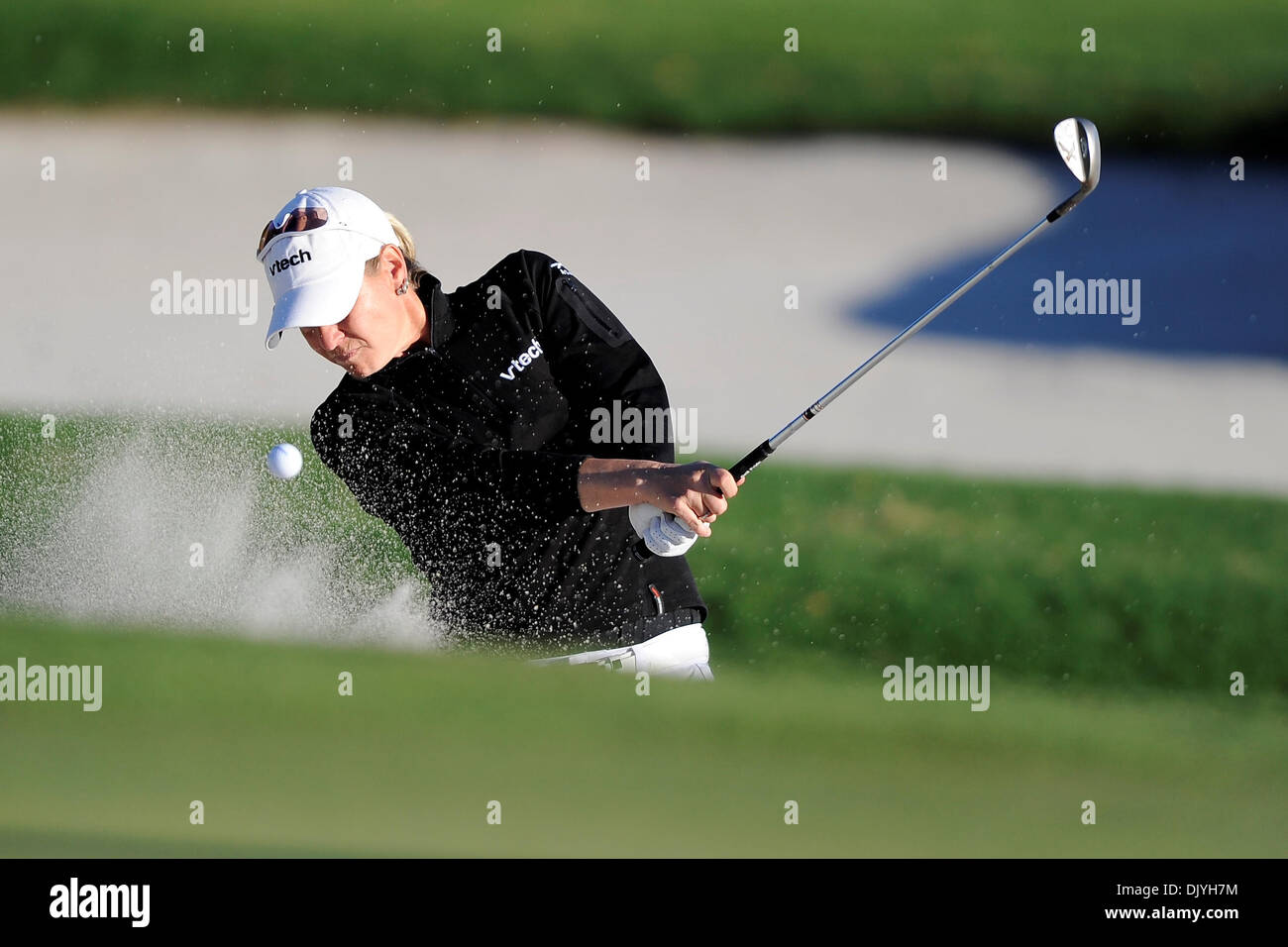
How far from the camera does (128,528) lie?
423 centimetres

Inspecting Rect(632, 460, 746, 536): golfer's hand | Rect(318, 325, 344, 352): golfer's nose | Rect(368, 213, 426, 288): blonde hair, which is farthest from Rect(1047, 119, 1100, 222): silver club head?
Rect(318, 325, 344, 352): golfer's nose

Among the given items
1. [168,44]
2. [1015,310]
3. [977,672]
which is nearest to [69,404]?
[168,44]

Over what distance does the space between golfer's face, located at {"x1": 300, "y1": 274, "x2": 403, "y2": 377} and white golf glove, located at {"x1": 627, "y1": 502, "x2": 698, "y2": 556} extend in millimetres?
550

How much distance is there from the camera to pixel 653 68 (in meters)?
7.68

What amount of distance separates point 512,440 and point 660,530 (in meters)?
0.43

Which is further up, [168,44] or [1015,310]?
[168,44]

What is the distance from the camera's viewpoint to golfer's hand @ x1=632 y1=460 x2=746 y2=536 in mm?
2393

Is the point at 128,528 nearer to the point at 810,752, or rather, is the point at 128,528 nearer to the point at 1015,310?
the point at 810,752

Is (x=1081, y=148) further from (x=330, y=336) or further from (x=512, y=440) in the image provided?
(x=330, y=336)

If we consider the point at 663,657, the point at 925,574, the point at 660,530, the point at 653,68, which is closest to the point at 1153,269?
the point at 653,68

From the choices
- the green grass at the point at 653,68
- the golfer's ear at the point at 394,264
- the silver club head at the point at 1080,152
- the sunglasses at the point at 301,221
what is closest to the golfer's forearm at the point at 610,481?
the golfer's ear at the point at 394,264

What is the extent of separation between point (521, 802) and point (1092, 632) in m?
3.32

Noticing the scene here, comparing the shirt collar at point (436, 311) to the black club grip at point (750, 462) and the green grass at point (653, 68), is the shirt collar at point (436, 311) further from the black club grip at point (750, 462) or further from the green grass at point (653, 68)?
the green grass at point (653, 68)

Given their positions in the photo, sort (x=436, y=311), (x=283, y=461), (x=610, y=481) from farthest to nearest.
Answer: (x=283, y=461), (x=436, y=311), (x=610, y=481)
